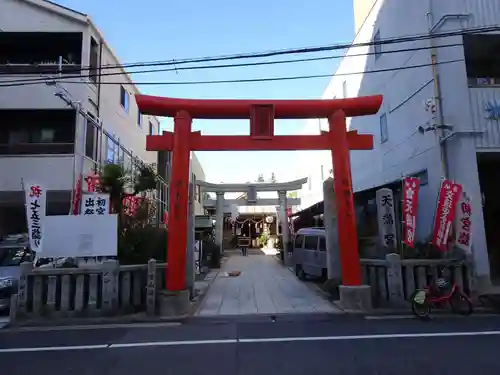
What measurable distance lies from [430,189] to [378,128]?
5.01 m

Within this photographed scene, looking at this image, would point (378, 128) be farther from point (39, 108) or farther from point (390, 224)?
point (39, 108)

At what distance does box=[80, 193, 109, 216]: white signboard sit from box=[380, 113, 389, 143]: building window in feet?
34.8

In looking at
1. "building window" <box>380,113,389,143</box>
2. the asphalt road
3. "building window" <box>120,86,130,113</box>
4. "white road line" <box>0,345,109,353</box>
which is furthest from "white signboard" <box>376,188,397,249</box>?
"building window" <box>120,86,130,113</box>

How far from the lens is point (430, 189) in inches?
489

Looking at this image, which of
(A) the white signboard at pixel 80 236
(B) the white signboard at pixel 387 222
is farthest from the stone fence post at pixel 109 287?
(B) the white signboard at pixel 387 222

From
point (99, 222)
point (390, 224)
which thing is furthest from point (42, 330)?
point (390, 224)

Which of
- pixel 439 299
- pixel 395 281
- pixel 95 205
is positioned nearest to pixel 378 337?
pixel 439 299

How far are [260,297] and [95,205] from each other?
5.32 metres

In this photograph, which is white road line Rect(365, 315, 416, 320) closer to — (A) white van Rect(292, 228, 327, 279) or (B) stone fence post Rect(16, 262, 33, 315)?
(A) white van Rect(292, 228, 327, 279)

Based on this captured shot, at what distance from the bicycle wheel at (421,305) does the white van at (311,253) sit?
5.61 metres

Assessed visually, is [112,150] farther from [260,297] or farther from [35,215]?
[260,297]

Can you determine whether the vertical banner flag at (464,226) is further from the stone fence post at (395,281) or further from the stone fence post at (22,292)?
the stone fence post at (22,292)

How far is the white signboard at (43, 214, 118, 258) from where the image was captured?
991 centimetres

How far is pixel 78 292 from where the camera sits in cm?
930
